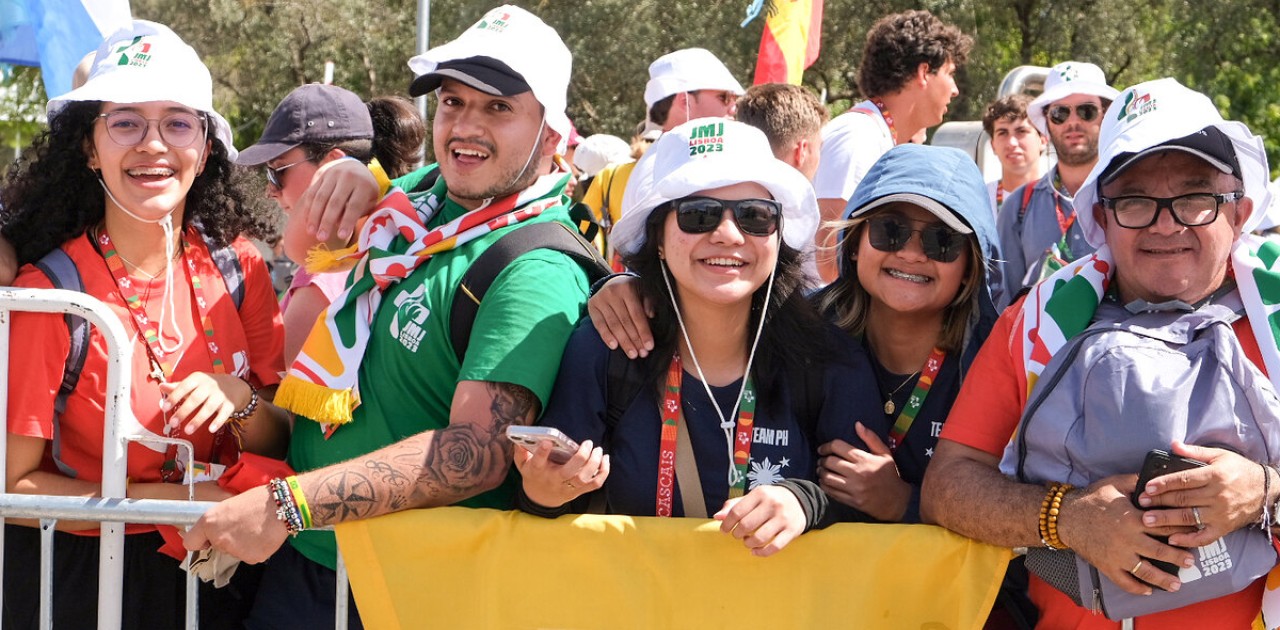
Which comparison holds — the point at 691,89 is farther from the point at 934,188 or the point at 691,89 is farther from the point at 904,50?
the point at 934,188

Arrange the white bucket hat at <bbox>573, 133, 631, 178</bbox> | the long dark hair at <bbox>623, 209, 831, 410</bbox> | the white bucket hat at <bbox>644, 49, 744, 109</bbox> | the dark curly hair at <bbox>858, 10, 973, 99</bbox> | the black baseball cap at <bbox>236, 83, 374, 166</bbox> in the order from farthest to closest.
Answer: the white bucket hat at <bbox>573, 133, 631, 178</bbox>, the white bucket hat at <bbox>644, 49, 744, 109</bbox>, the dark curly hair at <bbox>858, 10, 973, 99</bbox>, the black baseball cap at <bbox>236, 83, 374, 166</bbox>, the long dark hair at <bbox>623, 209, 831, 410</bbox>

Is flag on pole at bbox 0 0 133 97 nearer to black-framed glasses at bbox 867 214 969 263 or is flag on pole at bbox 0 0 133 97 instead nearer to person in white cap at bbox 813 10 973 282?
person in white cap at bbox 813 10 973 282

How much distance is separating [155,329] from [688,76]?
4.72 metres

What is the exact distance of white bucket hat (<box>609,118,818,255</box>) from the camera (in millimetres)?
2988

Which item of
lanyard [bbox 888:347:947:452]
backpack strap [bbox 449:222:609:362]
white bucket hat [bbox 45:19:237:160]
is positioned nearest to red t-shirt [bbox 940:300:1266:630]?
lanyard [bbox 888:347:947:452]

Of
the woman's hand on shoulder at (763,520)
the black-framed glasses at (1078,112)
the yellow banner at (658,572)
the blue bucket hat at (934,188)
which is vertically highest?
the black-framed glasses at (1078,112)

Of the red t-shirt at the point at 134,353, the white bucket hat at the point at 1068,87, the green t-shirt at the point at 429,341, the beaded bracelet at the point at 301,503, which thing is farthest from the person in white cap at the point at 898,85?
the beaded bracelet at the point at 301,503

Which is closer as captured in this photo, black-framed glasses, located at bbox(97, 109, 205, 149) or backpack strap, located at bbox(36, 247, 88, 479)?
backpack strap, located at bbox(36, 247, 88, 479)

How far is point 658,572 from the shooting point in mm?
2865

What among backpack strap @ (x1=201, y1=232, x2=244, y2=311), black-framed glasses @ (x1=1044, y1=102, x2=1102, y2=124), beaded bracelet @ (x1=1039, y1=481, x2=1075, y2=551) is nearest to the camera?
beaded bracelet @ (x1=1039, y1=481, x2=1075, y2=551)

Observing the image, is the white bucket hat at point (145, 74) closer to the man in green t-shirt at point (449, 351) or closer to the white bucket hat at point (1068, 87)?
the man in green t-shirt at point (449, 351)

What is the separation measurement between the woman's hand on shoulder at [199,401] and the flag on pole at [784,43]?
525 cm

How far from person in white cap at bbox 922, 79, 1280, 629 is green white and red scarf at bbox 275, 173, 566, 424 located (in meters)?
Answer: 1.28

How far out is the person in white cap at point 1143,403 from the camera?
8.43 feet
